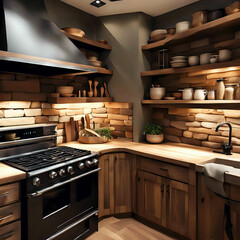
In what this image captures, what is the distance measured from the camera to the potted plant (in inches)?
116

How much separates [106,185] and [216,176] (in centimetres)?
130

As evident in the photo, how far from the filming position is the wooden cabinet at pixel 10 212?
164 centimetres

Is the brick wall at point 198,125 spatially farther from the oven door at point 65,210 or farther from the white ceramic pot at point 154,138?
the oven door at point 65,210

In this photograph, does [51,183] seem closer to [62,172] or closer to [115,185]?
[62,172]

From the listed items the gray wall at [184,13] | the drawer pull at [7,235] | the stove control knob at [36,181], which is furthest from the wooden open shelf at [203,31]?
the drawer pull at [7,235]

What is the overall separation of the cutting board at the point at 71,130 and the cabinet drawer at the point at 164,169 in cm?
104

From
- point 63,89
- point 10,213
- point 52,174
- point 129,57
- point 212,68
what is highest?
point 129,57

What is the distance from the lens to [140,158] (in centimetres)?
259

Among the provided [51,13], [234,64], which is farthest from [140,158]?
[51,13]

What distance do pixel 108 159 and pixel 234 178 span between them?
1.38 m

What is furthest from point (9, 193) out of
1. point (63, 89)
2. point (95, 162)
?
point (63, 89)

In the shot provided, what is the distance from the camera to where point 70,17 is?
9.79 feet

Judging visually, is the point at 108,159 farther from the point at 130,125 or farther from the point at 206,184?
the point at 206,184

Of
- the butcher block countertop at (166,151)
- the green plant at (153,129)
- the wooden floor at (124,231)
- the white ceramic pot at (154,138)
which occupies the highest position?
the green plant at (153,129)
